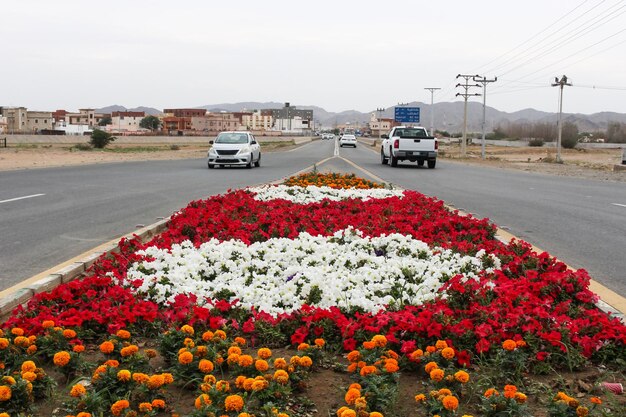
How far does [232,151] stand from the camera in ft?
93.8

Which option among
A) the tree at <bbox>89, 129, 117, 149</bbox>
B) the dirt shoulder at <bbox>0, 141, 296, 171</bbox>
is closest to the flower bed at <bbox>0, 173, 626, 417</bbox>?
the dirt shoulder at <bbox>0, 141, 296, 171</bbox>

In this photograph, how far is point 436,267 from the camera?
6.12 meters

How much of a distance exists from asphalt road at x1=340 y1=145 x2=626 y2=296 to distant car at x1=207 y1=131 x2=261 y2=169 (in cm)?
974

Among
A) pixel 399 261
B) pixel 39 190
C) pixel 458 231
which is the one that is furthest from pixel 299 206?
pixel 39 190

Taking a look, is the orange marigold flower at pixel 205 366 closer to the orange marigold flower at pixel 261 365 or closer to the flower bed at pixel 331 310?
the flower bed at pixel 331 310

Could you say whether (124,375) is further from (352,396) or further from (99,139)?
(99,139)

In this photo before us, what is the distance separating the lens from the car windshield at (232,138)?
97.4 ft

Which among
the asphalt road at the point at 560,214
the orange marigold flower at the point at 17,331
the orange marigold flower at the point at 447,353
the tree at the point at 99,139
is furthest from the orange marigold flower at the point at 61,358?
the tree at the point at 99,139

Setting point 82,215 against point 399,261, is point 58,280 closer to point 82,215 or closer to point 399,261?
point 399,261

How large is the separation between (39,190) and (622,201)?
14.4 m

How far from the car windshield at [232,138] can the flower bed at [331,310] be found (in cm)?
2193

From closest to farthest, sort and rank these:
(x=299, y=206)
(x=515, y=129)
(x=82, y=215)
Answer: (x=299, y=206), (x=82, y=215), (x=515, y=129)

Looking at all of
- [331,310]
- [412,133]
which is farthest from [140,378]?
[412,133]

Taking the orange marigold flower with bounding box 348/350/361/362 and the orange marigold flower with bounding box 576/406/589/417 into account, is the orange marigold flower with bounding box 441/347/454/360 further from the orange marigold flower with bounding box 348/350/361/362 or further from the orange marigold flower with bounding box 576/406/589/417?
the orange marigold flower with bounding box 576/406/589/417
